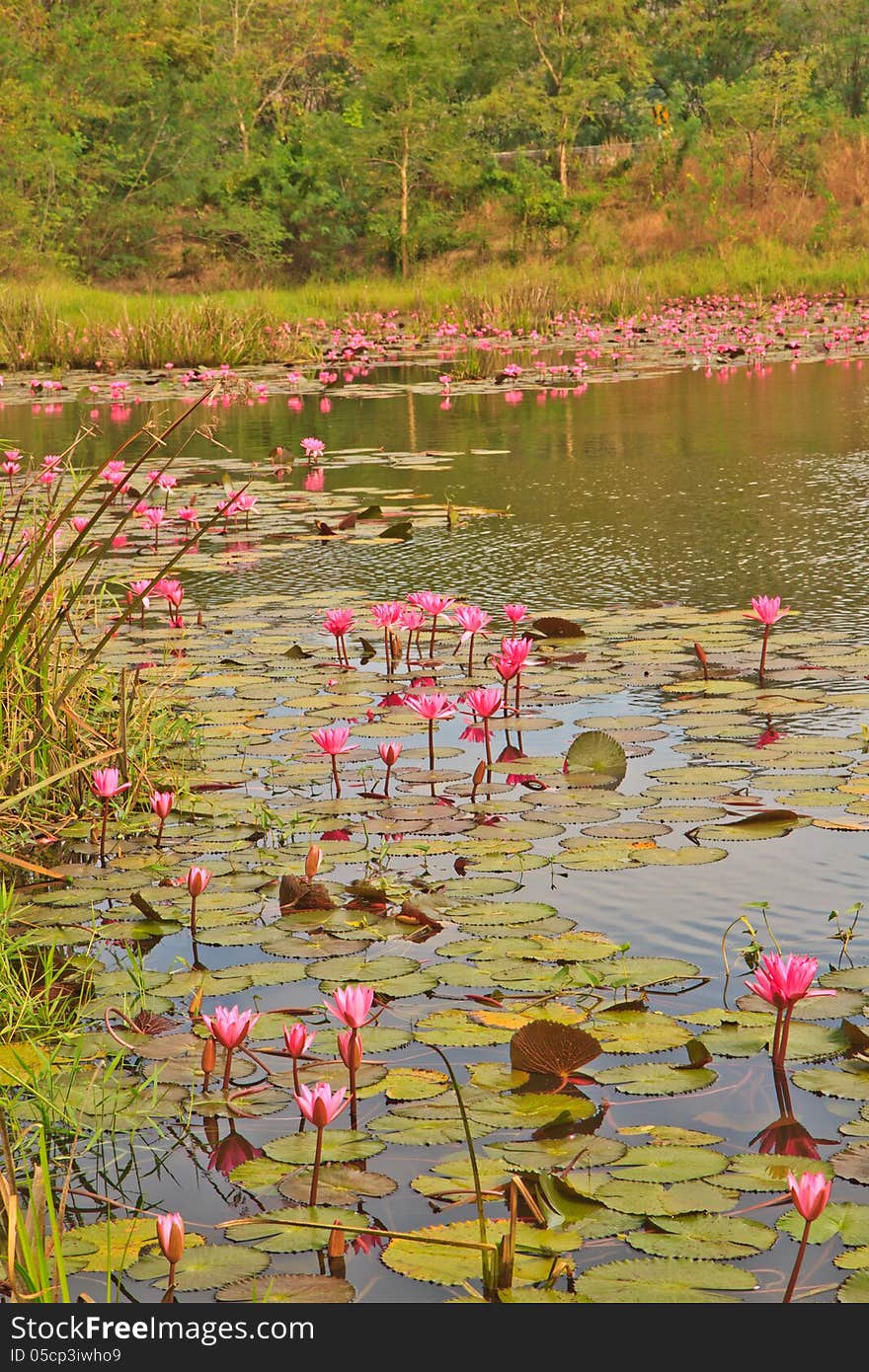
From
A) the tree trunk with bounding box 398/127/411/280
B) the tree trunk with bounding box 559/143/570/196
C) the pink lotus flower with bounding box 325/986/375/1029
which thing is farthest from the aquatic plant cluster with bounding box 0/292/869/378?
the tree trunk with bounding box 559/143/570/196

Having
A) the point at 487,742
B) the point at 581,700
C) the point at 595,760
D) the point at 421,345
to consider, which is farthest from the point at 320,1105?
the point at 421,345

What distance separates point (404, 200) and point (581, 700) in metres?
29.0

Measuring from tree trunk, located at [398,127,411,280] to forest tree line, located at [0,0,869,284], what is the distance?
0.21ft

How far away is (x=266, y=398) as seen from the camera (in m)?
12.9

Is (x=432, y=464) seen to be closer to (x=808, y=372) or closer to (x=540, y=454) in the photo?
(x=540, y=454)

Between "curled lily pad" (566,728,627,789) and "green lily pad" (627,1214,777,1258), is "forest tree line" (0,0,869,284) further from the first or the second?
"green lily pad" (627,1214,777,1258)

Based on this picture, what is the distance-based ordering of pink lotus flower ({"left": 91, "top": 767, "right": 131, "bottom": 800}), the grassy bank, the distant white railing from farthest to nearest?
the distant white railing
the grassy bank
pink lotus flower ({"left": 91, "top": 767, "right": 131, "bottom": 800})

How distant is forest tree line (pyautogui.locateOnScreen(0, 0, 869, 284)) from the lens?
29.0m

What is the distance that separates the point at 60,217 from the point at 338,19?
9.16 metres

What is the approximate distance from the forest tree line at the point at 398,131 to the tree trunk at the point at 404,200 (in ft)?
0.21

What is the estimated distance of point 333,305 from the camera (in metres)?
22.4

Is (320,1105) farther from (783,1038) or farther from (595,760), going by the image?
(595,760)

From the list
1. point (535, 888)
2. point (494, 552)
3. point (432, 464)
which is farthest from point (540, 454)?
point (535, 888)

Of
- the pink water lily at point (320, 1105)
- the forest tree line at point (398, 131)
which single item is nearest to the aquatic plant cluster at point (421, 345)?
the forest tree line at point (398, 131)
